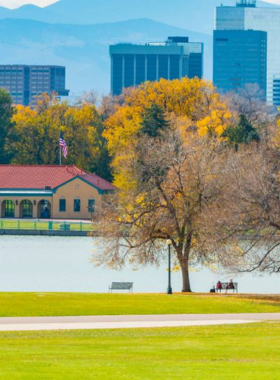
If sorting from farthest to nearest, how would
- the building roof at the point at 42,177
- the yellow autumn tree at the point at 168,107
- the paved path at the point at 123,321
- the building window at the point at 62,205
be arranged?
the building roof at the point at 42,177
the building window at the point at 62,205
the yellow autumn tree at the point at 168,107
the paved path at the point at 123,321

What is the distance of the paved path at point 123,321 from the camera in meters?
34.0

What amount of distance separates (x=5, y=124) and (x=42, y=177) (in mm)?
11981

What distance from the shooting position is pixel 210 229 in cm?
4922

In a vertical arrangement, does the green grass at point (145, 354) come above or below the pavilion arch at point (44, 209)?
below

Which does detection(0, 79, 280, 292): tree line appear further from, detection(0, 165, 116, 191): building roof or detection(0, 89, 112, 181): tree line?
detection(0, 89, 112, 181): tree line

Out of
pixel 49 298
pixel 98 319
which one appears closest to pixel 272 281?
pixel 49 298

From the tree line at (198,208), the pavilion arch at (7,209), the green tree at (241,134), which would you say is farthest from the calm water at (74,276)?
the pavilion arch at (7,209)

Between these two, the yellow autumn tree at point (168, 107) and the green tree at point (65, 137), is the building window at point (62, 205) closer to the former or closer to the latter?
the yellow autumn tree at point (168, 107)

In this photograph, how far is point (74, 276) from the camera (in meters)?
69.3

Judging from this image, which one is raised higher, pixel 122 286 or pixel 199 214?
pixel 199 214

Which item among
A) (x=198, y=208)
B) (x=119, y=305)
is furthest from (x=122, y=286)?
(x=119, y=305)

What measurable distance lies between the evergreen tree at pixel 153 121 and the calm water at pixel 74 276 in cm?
2281

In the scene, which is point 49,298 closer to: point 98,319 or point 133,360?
point 98,319

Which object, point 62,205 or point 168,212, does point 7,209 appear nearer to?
point 62,205
